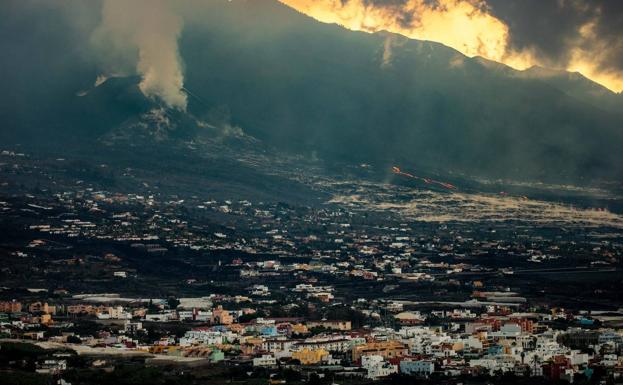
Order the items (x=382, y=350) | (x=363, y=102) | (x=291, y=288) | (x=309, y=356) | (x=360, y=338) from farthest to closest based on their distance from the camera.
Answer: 1. (x=363, y=102)
2. (x=291, y=288)
3. (x=360, y=338)
4. (x=382, y=350)
5. (x=309, y=356)

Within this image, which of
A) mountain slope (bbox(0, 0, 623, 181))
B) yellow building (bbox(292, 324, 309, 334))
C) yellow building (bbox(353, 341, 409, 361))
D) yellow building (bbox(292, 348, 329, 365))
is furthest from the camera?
mountain slope (bbox(0, 0, 623, 181))

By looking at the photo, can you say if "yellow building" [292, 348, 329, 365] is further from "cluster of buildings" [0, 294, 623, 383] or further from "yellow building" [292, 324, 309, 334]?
"yellow building" [292, 324, 309, 334]

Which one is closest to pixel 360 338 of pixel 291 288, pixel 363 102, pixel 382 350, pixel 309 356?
pixel 382 350

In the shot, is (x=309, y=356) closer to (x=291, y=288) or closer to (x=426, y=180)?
(x=291, y=288)

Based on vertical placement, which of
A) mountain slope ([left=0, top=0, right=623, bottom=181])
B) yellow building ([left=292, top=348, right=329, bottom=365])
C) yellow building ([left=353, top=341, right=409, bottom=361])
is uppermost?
mountain slope ([left=0, top=0, right=623, bottom=181])

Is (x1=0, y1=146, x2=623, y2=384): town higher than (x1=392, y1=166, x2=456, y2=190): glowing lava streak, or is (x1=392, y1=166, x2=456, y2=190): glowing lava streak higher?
(x1=392, y1=166, x2=456, y2=190): glowing lava streak

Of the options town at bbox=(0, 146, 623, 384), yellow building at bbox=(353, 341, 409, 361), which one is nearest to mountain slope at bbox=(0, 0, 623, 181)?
town at bbox=(0, 146, 623, 384)
